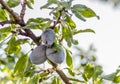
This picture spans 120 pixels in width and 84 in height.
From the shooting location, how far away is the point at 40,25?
1501 mm

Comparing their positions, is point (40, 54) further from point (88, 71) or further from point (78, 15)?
point (88, 71)

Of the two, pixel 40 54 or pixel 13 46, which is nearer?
pixel 40 54

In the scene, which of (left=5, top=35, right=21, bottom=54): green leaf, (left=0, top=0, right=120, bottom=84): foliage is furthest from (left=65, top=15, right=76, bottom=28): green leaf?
(left=5, top=35, right=21, bottom=54): green leaf

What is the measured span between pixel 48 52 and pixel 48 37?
0.23 feet

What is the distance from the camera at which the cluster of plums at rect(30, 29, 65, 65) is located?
133 cm

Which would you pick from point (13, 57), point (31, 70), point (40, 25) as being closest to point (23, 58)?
point (31, 70)

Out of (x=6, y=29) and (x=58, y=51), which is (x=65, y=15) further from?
(x=6, y=29)

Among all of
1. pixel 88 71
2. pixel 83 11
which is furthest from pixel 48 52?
pixel 88 71

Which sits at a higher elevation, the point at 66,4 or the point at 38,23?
the point at 66,4

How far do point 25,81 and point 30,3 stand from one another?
1.29 feet

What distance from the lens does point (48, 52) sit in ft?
4.38

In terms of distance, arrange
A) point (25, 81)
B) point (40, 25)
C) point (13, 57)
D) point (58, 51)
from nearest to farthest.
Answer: point (58, 51) → point (40, 25) → point (25, 81) → point (13, 57)

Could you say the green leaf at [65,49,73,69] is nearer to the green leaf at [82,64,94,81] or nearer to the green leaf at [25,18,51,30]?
the green leaf at [82,64,94,81]

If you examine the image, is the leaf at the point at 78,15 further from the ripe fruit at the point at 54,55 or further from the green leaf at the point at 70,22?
the ripe fruit at the point at 54,55
